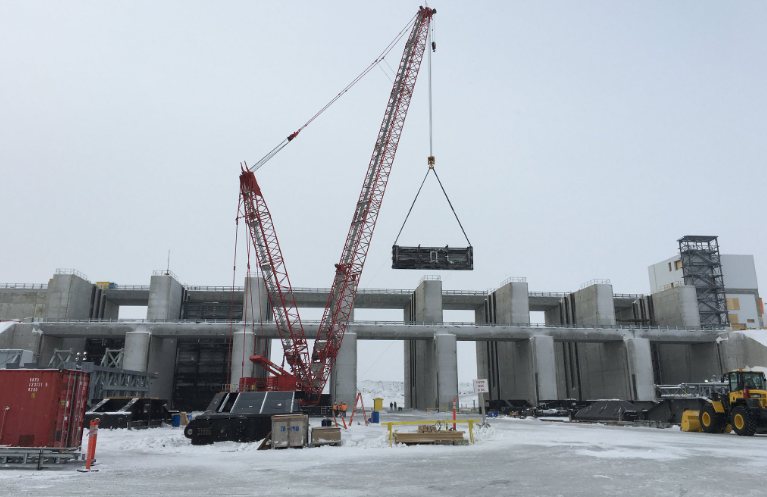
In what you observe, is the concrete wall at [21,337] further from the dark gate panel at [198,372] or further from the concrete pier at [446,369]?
the concrete pier at [446,369]

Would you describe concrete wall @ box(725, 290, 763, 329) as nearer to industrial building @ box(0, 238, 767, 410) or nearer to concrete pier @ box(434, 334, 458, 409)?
industrial building @ box(0, 238, 767, 410)

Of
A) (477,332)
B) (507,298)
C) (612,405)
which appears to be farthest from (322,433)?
(507,298)

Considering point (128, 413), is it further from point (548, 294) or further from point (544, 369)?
point (548, 294)

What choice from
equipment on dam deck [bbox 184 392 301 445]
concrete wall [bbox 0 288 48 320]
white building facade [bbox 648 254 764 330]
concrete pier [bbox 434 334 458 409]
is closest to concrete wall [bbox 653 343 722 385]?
white building facade [bbox 648 254 764 330]

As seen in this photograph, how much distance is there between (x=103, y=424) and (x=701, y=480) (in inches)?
1170

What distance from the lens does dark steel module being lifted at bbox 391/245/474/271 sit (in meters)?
48.8

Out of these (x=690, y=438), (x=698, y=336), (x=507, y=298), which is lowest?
(x=690, y=438)

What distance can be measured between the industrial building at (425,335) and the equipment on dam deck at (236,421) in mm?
37622

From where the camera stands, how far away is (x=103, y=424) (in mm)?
30312

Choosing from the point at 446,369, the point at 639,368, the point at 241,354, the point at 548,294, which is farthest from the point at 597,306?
the point at 241,354

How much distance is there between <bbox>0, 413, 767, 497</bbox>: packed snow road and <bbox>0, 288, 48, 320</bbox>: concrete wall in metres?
60.7

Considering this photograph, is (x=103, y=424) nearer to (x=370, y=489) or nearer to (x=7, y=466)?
(x=7, y=466)

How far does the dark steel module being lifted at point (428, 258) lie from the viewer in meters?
48.8

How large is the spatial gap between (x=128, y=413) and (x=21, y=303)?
54.7m
